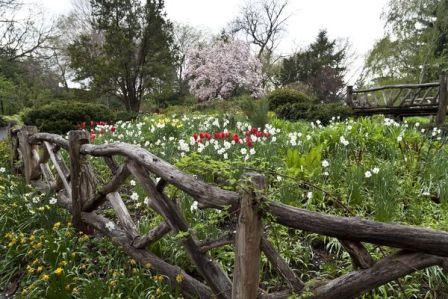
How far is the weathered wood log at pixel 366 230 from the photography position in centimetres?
150

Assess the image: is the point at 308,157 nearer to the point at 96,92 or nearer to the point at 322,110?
the point at 322,110

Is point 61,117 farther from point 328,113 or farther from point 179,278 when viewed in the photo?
point 179,278

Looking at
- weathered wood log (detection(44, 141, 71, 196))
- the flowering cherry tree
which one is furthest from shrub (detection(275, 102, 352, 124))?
the flowering cherry tree

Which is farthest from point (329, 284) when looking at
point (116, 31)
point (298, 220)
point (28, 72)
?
point (28, 72)

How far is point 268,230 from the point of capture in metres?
3.22

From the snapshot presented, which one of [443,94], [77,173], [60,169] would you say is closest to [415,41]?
[443,94]

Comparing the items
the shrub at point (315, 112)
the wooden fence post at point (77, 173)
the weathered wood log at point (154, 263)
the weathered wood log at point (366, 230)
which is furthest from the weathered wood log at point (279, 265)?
the shrub at point (315, 112)

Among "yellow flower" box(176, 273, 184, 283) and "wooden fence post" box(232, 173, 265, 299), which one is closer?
"wooden fence post" box(232, 173, 265, 299)

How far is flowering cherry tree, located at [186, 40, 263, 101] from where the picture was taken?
2473cm

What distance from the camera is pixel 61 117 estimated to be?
39.0 feet

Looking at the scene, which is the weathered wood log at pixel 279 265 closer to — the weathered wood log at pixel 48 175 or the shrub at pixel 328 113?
the weathered wood log at pixel 48 175

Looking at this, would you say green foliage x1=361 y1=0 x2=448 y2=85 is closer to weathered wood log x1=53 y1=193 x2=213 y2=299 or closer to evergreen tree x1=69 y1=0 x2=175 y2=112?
evergreen tree x1=69 y1=0 x2=175 y2=112

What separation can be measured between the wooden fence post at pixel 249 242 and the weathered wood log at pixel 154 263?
23.7 inches

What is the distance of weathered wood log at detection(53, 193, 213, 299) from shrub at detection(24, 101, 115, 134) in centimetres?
902
